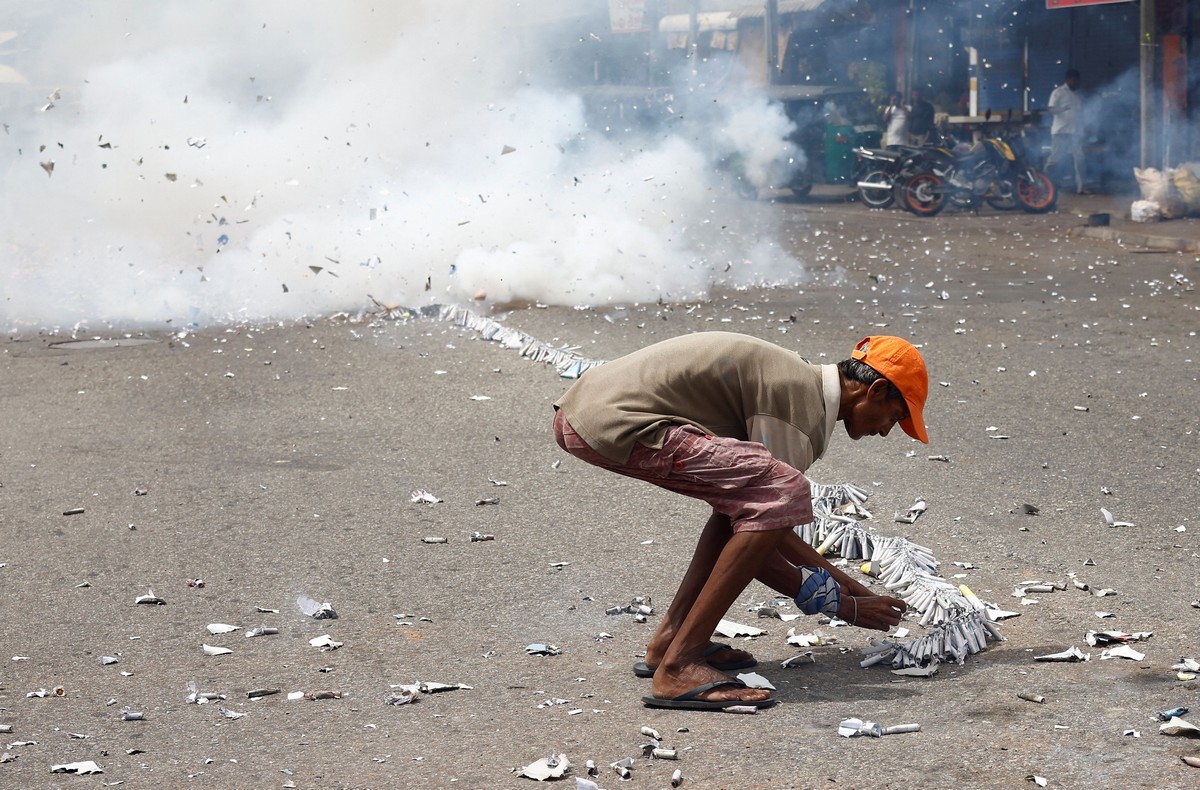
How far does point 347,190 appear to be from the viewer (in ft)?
40.0

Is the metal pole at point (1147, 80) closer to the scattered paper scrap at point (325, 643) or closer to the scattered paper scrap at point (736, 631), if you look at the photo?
the scattered paper scrap at point (736, 631)

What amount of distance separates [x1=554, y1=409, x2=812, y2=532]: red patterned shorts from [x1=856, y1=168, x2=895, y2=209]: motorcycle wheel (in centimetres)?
1510

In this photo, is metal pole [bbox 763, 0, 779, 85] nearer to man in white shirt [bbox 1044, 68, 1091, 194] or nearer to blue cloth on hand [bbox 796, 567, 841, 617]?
man in white shirt [bbox 1044, 68, 1091, 194]

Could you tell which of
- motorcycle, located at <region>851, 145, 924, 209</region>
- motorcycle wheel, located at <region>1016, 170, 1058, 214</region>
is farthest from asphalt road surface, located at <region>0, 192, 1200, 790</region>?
motorcycle, located at <region>851, 145, 924, 209</region>

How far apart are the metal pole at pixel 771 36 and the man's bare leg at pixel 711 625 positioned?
1911 centimetres

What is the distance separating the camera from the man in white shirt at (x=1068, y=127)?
18.2 meters

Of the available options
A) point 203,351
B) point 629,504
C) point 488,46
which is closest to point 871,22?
point 488,46

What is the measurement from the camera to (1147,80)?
627 inches

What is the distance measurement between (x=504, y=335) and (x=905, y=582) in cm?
508

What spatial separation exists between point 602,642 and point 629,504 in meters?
1.48

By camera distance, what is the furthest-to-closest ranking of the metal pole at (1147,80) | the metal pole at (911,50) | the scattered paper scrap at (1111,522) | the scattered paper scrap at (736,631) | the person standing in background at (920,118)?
the metal pole at (911,50), the person standing in background at (920,118), the metal pole at (1147,80), the scattered paper scrap at (1111,522), the scattered paper scrap at (736,631)

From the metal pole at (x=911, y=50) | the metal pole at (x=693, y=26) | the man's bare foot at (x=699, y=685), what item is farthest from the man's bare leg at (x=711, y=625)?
the metal pole at (x=911, y=50)

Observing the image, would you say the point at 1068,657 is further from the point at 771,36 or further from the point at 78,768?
the point at 771,36

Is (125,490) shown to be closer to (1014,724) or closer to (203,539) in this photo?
(203,539)
